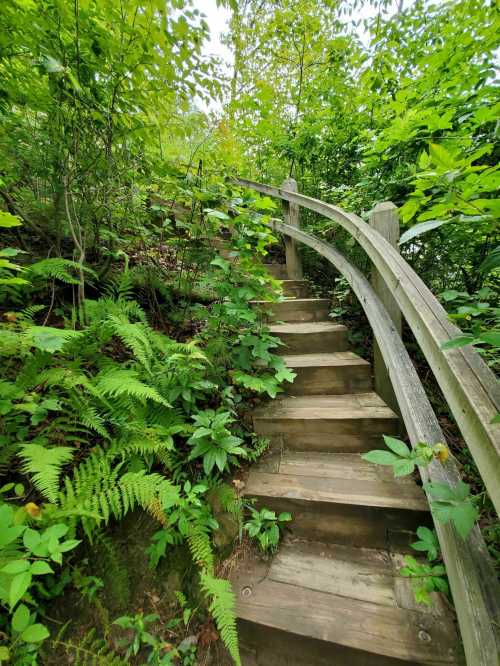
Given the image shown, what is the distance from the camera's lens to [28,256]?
2.29 meters

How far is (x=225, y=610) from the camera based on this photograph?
112 centimetres

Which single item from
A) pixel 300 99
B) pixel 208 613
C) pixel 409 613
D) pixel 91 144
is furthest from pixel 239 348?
pixel 300 99

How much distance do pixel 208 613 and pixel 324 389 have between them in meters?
1.52

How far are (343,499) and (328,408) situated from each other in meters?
0.64

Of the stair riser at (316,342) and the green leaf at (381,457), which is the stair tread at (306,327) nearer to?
the stair riser at (316,342)

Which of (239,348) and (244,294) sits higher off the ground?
(244,294)

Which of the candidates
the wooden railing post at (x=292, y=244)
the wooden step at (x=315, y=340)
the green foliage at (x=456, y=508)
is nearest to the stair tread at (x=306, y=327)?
the wooden step at (x=315, y=340)

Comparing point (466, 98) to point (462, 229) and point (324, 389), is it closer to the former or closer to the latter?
point (462, 229)

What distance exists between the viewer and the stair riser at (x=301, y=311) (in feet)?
9.71

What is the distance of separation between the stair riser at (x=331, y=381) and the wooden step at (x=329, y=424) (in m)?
0.13

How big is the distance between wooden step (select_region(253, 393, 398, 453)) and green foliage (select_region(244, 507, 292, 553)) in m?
0.47

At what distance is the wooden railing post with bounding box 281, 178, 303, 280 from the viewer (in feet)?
12.1

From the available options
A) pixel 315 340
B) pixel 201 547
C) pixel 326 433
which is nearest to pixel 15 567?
pixel 201 547

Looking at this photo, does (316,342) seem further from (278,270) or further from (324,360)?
(278,270)
